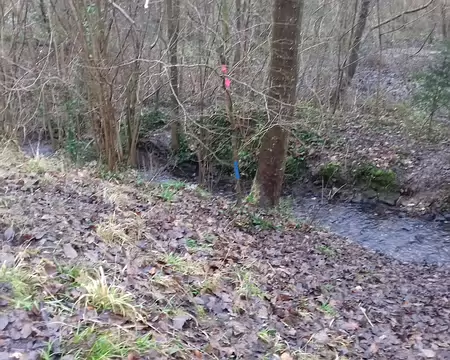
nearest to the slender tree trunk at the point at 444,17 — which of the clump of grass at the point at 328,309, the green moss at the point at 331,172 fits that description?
the green moss at the point at 331,172

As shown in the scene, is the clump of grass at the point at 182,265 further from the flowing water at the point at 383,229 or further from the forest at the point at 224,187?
the flowing water at the point at 383,229

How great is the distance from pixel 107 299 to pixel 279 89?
A: 19.4 ft

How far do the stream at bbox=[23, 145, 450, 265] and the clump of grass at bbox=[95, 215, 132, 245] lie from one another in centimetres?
537

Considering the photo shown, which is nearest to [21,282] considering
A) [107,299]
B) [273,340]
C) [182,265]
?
[107,299]

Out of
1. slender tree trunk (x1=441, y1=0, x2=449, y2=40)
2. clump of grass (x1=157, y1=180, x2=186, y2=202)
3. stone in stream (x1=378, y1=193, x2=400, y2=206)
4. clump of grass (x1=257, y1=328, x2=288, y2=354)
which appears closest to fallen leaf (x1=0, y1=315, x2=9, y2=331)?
clump of grass (x1=257, y1=328, x2=288, y2=354)

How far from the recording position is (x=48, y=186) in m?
6.94

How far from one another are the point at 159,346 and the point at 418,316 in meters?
3.84

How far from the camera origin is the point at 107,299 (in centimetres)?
368

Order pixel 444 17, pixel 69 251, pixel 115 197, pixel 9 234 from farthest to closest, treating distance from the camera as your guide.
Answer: pixel 444 17 → pixel 115 197 → pixel 9 234 → pixel 69 251

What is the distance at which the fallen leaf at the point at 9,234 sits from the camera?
14.8ft

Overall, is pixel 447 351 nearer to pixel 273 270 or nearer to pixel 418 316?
pixel 418 316

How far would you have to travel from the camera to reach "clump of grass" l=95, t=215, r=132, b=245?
16.6 feet

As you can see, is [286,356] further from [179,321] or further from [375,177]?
[375,177]

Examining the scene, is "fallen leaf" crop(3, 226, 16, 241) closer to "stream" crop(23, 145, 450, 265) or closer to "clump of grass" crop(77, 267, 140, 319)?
"clump of grass" crop(77, 267, 140, 319)
